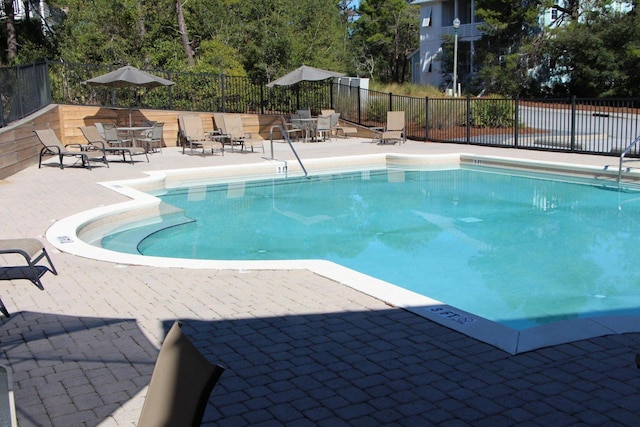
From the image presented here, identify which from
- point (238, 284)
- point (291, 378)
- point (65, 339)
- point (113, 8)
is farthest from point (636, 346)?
point (113, 8)

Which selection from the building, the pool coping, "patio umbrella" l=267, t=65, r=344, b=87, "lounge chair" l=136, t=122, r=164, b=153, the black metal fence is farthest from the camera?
the building

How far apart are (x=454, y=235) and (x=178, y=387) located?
28.9 feet

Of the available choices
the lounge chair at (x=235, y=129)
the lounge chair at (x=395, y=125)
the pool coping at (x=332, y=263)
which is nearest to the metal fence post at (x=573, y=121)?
the pool coping at (x=332, y=263)

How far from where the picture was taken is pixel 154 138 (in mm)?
17672

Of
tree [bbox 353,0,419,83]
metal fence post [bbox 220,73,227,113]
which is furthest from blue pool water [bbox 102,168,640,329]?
tree [bbox 353,0,419,83]

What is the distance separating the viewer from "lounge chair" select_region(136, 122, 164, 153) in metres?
17.5

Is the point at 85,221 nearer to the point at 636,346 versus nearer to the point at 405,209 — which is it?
the point at 405,209

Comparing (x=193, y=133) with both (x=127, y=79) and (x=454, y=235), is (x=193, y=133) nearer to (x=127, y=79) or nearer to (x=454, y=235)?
(x=127, y=79)

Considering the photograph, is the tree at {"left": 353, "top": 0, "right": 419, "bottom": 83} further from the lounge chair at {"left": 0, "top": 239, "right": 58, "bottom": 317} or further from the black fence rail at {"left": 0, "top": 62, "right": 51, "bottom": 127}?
the lounge chair at {"left": 0, "top": 239, "right": 58, "bottom": 317}

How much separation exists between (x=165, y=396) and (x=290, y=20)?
28.9 meters

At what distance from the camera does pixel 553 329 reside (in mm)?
5043

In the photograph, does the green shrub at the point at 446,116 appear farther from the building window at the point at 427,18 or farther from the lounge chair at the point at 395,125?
the building window at the point at 427,18

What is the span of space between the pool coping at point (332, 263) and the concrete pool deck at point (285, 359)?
136 millimetres

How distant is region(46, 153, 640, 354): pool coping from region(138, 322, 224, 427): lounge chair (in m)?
2.95
